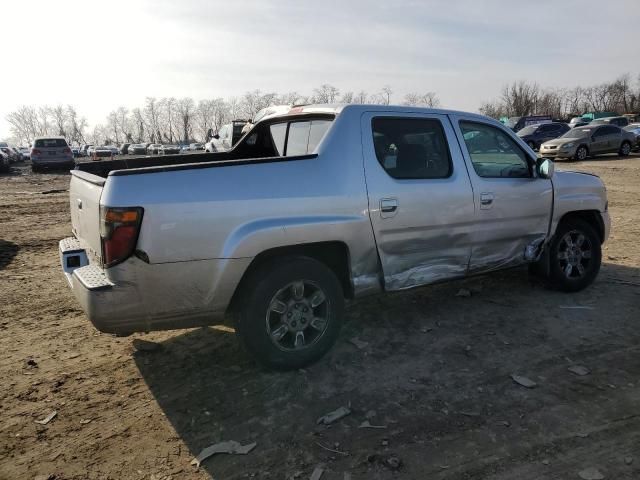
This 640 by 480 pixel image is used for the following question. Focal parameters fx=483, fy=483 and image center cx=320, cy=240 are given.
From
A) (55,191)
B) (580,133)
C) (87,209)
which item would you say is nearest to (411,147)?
(87,209)

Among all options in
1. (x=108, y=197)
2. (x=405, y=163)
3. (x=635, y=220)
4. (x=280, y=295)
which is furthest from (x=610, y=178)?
(x=108, y=197)

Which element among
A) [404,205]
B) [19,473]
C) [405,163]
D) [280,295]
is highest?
[405,163]

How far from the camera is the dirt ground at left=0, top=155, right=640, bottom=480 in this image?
8.86 feet

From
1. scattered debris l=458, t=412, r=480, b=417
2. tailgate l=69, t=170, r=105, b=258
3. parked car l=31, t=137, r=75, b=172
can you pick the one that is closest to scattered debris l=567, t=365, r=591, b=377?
scattered debris l=458, t=412, r=480, b=417

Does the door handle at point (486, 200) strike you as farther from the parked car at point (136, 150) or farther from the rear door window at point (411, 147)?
the parked car at point (136, 150)

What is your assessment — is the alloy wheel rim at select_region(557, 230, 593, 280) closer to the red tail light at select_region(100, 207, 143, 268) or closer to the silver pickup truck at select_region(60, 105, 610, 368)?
the silver pickup truck at select_region(60, 105, 610, 368)

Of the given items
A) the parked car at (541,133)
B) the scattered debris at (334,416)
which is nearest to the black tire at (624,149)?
the parked car at (541,133)

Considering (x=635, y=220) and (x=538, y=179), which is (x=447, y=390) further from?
(x=635, y=220)

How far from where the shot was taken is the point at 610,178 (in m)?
16.2

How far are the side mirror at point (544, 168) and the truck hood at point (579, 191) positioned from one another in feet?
0.89

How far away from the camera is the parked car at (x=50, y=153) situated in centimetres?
2455

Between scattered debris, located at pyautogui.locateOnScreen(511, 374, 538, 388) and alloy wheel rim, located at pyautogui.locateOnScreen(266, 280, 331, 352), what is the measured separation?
4.69 ft

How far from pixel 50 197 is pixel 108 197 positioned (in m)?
14.4

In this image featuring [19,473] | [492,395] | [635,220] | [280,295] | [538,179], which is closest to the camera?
[19,473]
